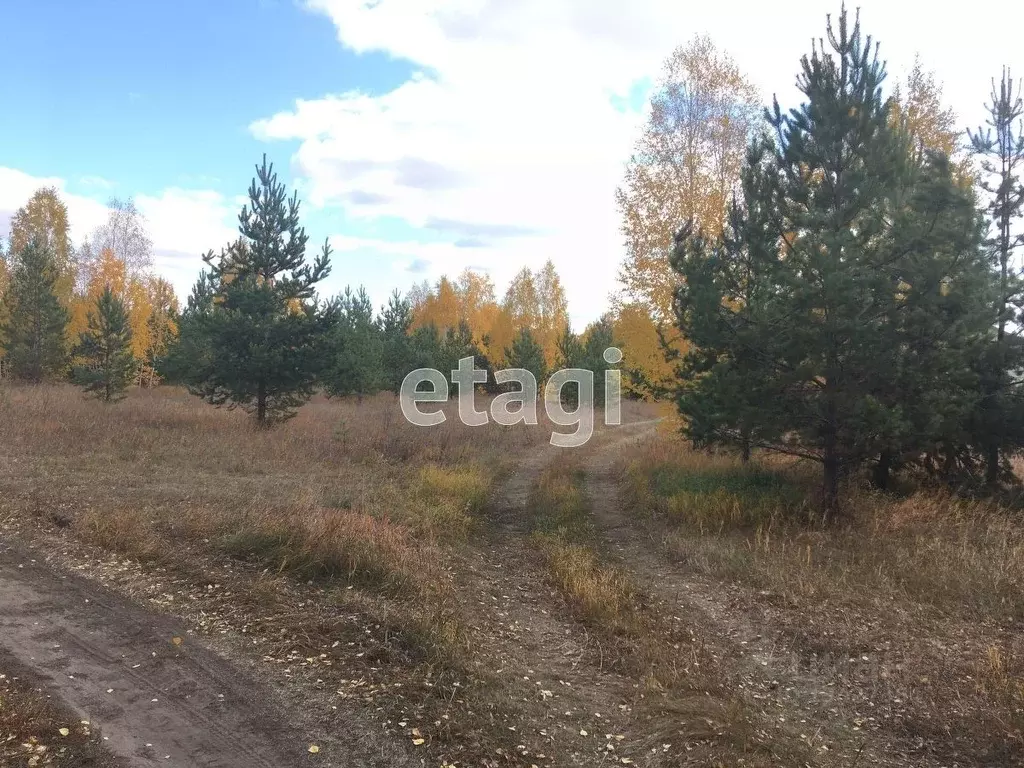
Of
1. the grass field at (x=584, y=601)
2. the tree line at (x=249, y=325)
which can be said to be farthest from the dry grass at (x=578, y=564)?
the tree line at (x=249, y=325)

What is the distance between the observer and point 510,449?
19.5 meters

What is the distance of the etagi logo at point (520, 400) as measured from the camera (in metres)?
23.3

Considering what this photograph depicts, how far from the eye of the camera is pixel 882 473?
11.3 meters

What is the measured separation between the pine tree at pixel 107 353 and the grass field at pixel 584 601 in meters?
14.5

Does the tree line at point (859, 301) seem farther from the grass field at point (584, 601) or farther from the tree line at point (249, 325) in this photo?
the tree line at point (249, 325)

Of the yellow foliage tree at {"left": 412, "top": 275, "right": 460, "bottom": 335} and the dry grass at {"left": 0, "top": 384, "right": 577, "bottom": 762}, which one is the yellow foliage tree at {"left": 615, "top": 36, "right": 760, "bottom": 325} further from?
the yellow foliage tree at {"left": 412, "top": 275, "right": 460, "bottom": 335}

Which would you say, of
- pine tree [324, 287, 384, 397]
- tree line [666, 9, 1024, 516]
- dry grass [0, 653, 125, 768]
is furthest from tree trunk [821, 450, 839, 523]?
pine tree [324, 287, 384, 397]

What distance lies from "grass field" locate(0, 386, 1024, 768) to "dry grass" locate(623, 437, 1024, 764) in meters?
0.03

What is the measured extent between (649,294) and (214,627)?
41.5 feet

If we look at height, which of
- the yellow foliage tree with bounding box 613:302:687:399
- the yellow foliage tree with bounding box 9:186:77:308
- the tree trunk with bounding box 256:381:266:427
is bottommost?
the tree trunk with bounding box 256:381:266:427

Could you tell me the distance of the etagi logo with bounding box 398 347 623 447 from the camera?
23.3 meters

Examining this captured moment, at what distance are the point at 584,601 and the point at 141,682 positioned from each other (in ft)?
13.2

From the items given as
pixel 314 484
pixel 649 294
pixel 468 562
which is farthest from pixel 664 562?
pixel 649 294

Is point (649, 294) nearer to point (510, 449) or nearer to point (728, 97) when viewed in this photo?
point (728, 97)
